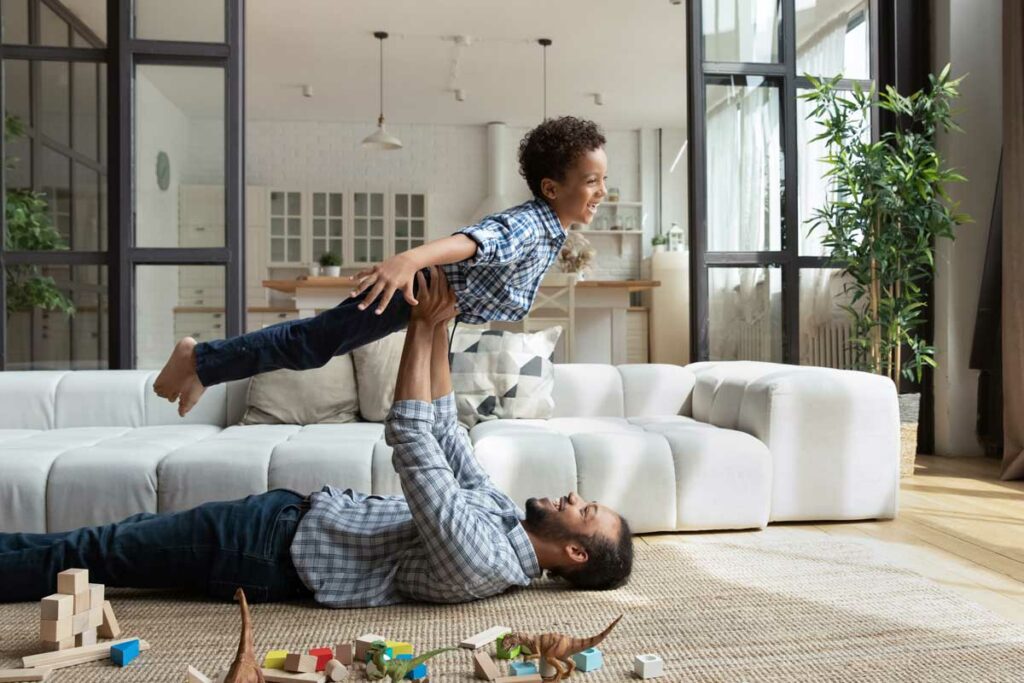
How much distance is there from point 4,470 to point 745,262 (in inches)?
125

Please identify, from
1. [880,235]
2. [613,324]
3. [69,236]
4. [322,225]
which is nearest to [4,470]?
[69,236]

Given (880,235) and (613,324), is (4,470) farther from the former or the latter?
(613,324)

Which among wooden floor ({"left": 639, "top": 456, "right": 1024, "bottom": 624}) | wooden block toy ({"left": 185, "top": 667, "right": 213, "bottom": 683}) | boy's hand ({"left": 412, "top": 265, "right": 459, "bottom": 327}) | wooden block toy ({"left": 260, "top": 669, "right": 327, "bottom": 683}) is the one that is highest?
boy's hand ({"left": 412, "top": 265, "right": 459, "bottom": 327})

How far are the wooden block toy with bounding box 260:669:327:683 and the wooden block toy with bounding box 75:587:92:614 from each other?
1.45ft

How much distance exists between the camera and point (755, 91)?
4316mm

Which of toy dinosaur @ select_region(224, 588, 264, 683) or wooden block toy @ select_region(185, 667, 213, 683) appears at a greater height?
toy dinosaur @ select_region(224, 588, 264, 683)

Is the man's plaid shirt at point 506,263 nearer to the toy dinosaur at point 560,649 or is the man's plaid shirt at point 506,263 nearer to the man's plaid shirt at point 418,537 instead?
the man's plaid shirt at point 418,537

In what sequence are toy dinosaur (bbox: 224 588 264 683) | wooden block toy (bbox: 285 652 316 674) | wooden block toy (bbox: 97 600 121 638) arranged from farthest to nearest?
1. wooden block toy (bbox: 97 600 121 638)
2. wooden block toy (bbox: 285 652 316 674)
3. toy dinosaur (bbox: 224 588 264 683)

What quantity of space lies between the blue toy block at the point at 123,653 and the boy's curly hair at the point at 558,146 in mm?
1313

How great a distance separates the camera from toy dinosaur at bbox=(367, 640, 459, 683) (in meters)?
1.51

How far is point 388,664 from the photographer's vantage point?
1.58m

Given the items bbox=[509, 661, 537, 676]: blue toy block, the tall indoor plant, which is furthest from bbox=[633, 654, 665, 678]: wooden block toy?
the tall indoor plant

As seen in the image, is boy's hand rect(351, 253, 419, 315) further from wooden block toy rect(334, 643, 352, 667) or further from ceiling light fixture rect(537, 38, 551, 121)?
ceiling light fixture rect(537, 38, 551, 121)

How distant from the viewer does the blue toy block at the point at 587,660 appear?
5.43ft
